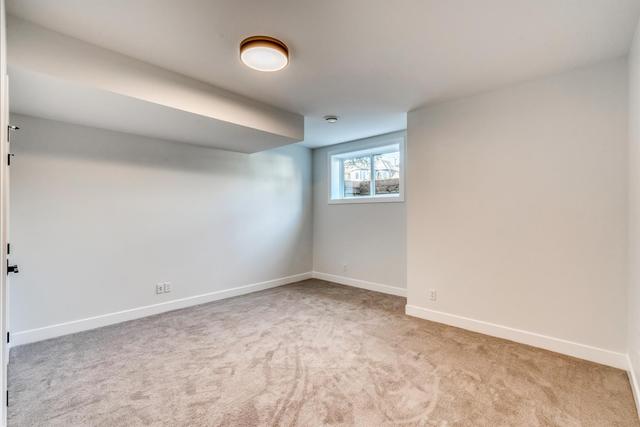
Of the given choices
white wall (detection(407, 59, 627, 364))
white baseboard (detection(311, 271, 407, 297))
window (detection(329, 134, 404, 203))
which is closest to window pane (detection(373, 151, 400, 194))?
window (detection(329, 134, 404, 203))

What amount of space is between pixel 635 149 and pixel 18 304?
511 centimetres

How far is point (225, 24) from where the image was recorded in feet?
6.55

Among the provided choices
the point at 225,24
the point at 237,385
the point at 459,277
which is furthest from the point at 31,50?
the point at 459,277

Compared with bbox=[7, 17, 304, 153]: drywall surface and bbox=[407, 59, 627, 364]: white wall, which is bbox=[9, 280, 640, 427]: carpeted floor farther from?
bbox=[7, 17, 304, 153]: drywall surface

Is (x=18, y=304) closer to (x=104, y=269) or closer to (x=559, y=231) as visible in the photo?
(x=104, y=269)

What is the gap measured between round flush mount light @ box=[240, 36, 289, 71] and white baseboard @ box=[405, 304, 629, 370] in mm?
2931

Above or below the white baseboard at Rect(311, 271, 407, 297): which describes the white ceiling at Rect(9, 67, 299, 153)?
above

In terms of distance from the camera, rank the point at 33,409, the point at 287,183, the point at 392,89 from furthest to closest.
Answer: the point at 287,183, the point at 392,89, the point at 33,409

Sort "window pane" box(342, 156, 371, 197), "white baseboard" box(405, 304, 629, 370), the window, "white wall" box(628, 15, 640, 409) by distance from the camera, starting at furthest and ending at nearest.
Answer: "window pane" box(342, 156, 371, 197), the window, "white baseboard" box(405, 304, 629, 370), "white wall" box(628, 15, 640, 409)

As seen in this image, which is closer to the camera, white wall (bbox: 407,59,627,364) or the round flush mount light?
the round flush mount light

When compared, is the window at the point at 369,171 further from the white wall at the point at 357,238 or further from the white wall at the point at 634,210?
the white wall at the point at 634,210

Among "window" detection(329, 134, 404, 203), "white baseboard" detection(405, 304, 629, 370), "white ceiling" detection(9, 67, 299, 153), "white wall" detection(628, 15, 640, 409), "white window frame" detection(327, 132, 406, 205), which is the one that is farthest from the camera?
"window" detection(329, 134, 404, 203)

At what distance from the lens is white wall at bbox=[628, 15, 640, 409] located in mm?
1972

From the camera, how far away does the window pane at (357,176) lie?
522cm
